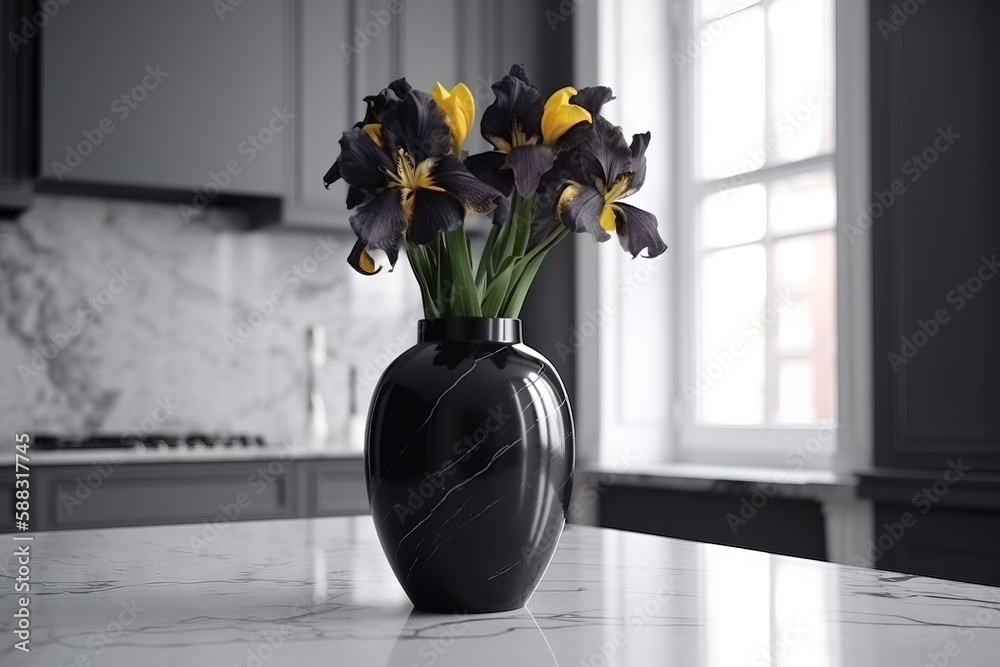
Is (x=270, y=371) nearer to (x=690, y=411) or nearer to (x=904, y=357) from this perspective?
(x=690, y=411)

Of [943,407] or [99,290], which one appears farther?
[99,290]

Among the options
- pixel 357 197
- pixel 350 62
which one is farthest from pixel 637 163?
pixel 350 62

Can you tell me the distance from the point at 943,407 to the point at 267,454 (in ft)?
5.94

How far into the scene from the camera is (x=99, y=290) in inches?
127

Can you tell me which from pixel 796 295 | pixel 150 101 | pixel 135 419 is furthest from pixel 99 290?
pixel 796 295

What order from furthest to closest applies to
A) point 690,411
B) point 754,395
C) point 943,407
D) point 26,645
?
1. point 690,411
2. point 754,395
3. point 943,407
4. point 26,645

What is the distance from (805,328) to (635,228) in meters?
2.18

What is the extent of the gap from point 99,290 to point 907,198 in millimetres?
2399

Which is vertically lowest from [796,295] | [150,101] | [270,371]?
[270,371]

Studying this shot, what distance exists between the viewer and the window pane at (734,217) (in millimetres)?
3119

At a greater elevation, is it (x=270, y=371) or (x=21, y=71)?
(x=21, y=71)

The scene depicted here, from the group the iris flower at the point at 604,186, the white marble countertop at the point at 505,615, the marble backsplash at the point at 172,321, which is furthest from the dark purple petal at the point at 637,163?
the marble backsplash at the point at 172,321

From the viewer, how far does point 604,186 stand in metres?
0.90

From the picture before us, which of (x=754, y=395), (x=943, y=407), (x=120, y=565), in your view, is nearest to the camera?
(x=120, y=565)
